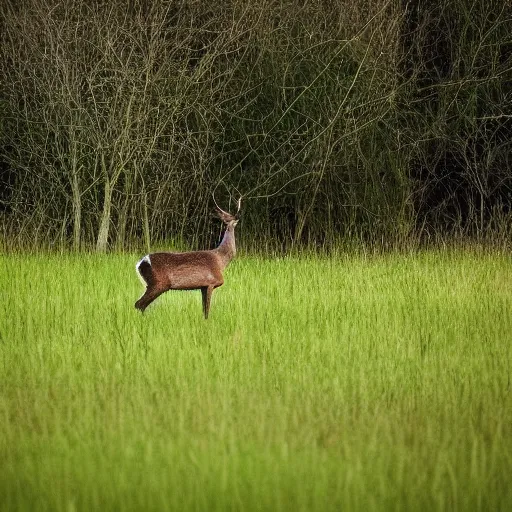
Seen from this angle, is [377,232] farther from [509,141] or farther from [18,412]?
[18,412]

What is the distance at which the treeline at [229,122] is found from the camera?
876 cm

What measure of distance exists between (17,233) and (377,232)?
3516 millimetres

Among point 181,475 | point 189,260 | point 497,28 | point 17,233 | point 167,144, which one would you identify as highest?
point 497,28

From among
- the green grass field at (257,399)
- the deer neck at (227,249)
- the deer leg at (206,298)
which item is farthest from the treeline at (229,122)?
the deer leg at (206,298)

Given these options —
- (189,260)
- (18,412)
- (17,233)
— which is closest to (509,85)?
(17,233)

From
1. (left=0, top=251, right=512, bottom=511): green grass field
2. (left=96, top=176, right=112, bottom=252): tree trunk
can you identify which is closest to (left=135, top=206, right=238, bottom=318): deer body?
(left=0, top=251, right=512, bottom=511): green grass field

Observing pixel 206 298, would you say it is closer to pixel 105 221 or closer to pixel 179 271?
pixel 179 271

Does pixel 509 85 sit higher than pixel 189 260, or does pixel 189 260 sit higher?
pixel 509 85

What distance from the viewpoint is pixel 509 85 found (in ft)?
33.4

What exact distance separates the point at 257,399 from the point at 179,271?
1.44 metres

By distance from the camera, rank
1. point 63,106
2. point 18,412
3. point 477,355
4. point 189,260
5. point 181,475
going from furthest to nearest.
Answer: point 63,106, point 189,260, point 477,355, point 18,412, point 181,475

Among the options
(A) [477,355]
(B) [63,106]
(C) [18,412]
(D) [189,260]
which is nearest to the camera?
(C) [18,412]

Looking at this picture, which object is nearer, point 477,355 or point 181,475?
point 181,475

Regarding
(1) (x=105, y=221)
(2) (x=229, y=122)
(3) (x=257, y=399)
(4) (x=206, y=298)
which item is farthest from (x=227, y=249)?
(2) (x=229, y=122)
